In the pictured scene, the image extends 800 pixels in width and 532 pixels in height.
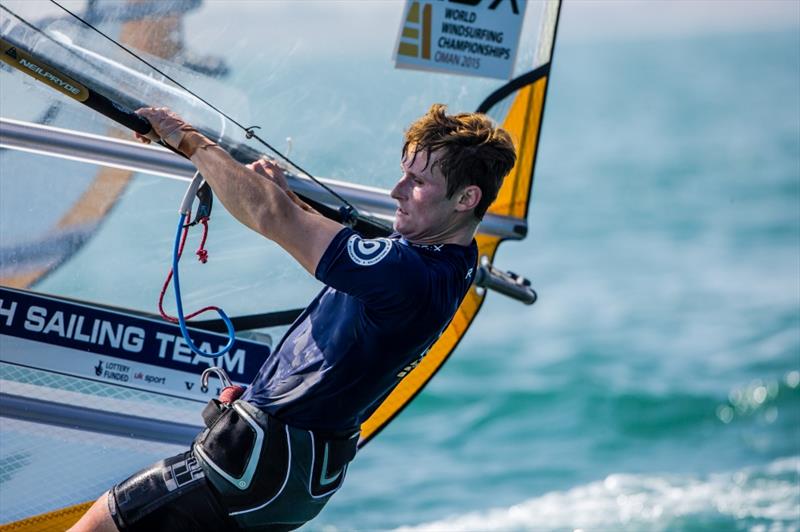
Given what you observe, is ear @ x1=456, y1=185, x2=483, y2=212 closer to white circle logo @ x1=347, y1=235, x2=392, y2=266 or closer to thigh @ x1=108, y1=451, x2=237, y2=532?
white circle logo @ x1=347, y1=235, x2=392, y2=266

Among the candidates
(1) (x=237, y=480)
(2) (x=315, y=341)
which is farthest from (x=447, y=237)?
(1) (x=237, y=480)

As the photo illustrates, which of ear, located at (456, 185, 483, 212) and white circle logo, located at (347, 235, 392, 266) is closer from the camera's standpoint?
white circle logo, located at (347, 235, 392, 266)

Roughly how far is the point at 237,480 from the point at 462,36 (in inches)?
71.7

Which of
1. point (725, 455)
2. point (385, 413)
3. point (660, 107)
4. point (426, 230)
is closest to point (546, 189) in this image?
point (660, 107)

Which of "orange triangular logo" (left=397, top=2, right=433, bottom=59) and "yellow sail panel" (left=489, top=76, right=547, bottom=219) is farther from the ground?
"orange triangular logo" (left=397, top=2, right=433, bottom=59)

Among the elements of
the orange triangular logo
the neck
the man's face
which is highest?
the orange triangular logo

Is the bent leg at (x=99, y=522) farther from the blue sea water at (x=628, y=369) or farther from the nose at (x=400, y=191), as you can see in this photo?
the blue sea water at (x=628, y=369)

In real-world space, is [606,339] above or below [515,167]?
below

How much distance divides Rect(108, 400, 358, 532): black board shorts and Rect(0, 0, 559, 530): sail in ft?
2.97

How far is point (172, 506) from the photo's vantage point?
2602 mm

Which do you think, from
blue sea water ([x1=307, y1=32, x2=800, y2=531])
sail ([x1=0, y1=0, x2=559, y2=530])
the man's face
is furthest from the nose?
blue sea water ([x1=307, y1=32, x2=800, y2=531])

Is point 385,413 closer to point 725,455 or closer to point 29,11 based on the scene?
point 29,11

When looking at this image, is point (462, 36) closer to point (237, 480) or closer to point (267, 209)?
point (267, 209)

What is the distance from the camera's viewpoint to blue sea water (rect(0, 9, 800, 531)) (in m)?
3.78
